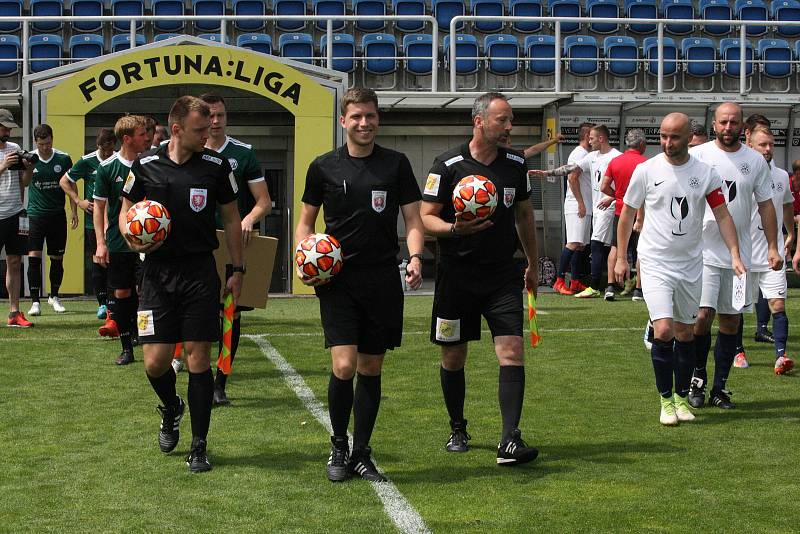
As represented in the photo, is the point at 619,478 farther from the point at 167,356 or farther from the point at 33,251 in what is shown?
the point at 33,251

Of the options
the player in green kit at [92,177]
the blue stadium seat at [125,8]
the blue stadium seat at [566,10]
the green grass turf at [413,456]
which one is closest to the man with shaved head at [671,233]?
the green grass turf at [413,456]

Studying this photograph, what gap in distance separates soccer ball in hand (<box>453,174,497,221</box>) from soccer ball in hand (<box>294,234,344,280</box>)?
0.71 metres

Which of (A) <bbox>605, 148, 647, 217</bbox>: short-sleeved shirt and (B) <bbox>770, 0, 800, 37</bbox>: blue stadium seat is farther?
(B) <bbox>770, 0, 800, 37</bbox>: blue stadium seat

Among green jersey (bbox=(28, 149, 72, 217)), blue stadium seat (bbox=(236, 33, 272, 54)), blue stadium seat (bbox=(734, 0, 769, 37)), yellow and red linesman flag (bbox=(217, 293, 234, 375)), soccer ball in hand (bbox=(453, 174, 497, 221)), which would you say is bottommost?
yellow and red linesman flag (bbox=(217, 293, 234, 375))

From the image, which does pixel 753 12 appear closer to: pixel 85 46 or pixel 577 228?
pixel 577 228

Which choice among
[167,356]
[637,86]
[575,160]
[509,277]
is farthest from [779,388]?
[637,86]

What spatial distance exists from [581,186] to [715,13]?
27.6ft

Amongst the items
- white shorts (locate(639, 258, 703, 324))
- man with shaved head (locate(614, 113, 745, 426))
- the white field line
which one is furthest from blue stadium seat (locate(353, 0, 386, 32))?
white shorts (locate(639, 258, 703, 324))

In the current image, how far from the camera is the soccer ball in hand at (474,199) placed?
20.5ft

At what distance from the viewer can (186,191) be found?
6.31 metres

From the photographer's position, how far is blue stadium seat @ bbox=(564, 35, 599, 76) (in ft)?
73.4

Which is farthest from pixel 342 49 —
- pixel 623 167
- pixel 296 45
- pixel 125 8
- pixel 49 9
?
pixel 623 167

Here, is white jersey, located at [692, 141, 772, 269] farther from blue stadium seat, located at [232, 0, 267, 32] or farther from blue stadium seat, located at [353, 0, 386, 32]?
blue stadium seat, located at [232, 0, 267, 32]

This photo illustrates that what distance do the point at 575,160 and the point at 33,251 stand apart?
7.47 metres
